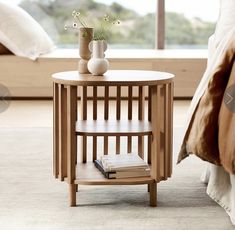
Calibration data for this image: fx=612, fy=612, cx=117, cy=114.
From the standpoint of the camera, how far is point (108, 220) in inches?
88.1

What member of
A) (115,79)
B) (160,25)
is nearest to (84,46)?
(115,79)

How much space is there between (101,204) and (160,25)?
11.5ft

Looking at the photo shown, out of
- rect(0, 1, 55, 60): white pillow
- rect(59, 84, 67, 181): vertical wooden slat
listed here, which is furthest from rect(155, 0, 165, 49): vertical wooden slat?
rect(59, 84, 67, 181): vertical wooden slat

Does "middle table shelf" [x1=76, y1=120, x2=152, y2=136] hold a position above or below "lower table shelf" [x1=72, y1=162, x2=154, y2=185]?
above

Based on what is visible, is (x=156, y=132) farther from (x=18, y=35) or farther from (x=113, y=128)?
(x=18, y=35)

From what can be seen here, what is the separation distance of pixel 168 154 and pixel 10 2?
3564 mm

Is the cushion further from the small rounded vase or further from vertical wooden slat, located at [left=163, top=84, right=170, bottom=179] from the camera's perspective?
vertical wooden slat, located at [left=163, top=84, right=170, bottom=179]

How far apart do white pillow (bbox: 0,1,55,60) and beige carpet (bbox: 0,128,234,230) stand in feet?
6.94

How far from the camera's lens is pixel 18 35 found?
507 centimetres

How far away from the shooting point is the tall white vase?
242cm

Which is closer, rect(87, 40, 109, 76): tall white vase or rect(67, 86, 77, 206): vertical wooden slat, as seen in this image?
rect(67, 86, 77, 206): vertical wooden slat

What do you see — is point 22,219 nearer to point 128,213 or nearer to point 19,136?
point 128,213

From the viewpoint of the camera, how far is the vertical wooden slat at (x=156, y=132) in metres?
2.31

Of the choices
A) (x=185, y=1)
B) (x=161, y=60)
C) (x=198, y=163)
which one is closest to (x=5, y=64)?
(x=161, y=60)
